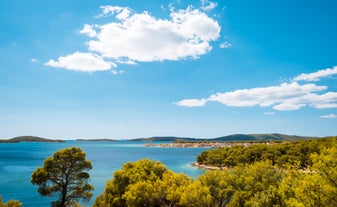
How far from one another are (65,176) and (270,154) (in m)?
85.2

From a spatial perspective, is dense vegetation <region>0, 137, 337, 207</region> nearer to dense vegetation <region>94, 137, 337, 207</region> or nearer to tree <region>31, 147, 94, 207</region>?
dense vegetation <region>94, 137, 337, 207</region>

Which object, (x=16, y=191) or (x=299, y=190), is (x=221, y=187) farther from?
(x=16, y=191)

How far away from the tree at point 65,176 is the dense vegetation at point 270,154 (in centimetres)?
6594

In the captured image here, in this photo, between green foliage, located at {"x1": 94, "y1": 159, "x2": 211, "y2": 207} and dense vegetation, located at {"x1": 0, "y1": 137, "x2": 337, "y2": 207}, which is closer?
dense vegetation, located at {"x1": 0, "y1": 137, "x2": 337, "y2": 207}

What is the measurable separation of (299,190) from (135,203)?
16.9 m

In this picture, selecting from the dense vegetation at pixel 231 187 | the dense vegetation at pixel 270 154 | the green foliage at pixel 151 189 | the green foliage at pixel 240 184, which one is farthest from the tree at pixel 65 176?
the dense vegetation at pixel 270 154

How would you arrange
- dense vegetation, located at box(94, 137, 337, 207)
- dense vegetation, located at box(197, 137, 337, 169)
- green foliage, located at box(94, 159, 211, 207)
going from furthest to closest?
dense vegetation, located at box(197, 137, 337, 169) < green foliage, located at box(94, 159, 211, 207) < dense vegetation, located at box(94, 137, 337, 207)

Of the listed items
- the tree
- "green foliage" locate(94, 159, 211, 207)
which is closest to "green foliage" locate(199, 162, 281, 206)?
"green foliage" locate(94, 159, 211, 207)

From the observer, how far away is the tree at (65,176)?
108ft

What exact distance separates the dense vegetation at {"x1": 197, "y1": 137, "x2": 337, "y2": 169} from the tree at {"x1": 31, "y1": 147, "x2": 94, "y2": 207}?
6594 centimetres

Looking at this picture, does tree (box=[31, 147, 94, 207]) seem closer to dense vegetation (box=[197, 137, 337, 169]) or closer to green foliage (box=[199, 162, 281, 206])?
green foliage (box=[199, 162, 281, 206])

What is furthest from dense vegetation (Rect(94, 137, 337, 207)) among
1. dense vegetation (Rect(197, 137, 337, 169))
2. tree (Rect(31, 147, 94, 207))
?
dense vegetation (Rect(197, 137, 337, 169))

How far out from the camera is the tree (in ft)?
108

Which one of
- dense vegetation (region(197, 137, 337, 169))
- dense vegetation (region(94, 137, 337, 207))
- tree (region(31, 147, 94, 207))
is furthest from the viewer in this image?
dense vegetation (region(197, 137, 337, 169))
